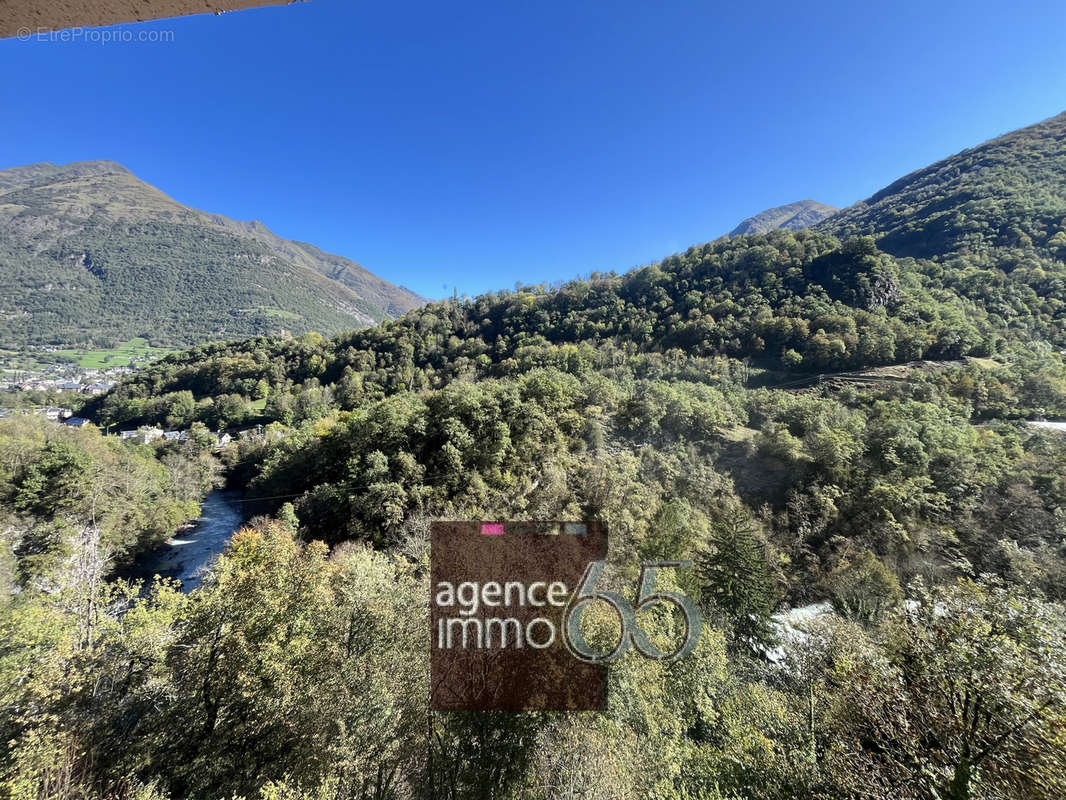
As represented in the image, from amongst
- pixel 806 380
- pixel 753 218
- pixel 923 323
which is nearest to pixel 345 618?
pixel 806 380

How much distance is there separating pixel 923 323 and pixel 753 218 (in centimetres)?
17970

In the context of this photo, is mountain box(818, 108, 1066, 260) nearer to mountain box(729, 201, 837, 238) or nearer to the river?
mountain box(729, 201, 837, 238)

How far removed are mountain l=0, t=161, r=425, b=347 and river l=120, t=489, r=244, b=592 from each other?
118 meters

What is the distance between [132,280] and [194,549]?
195 meters

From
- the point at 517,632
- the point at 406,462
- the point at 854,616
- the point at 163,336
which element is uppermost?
the point at 163,336

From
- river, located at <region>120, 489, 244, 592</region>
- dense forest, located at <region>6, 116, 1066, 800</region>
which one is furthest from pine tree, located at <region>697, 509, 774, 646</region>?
river, located at <region>120, 489, 244, 592</region>

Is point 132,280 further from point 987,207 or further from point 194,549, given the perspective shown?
point 987,207

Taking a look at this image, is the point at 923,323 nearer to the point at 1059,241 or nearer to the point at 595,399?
the point at 1059,241

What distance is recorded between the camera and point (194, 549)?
2739 centimetres

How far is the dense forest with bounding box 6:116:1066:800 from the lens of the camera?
284 inches

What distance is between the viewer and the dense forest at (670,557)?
284 inches

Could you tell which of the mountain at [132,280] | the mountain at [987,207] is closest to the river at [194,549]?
the mountain at [987,207]

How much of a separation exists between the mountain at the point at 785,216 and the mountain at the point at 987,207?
268 ft

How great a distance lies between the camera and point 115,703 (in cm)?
880
